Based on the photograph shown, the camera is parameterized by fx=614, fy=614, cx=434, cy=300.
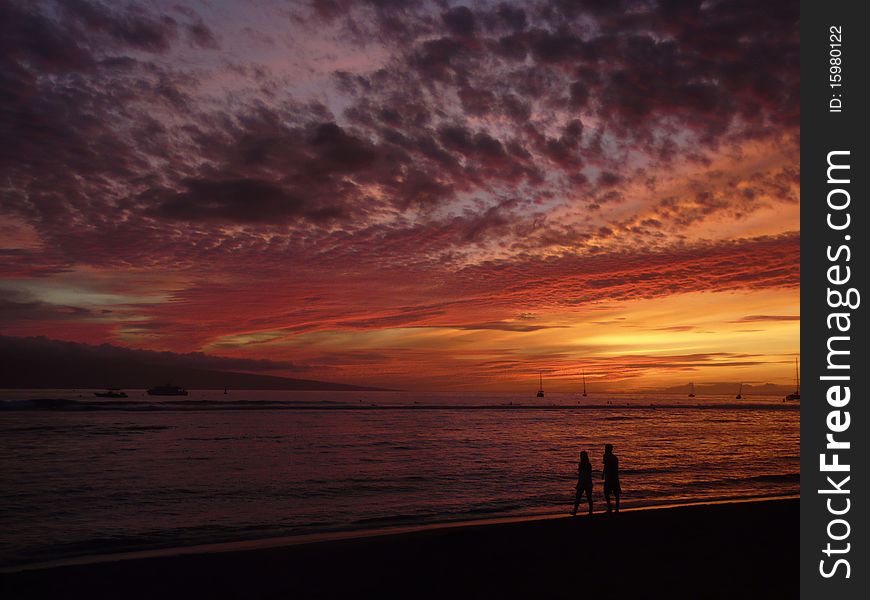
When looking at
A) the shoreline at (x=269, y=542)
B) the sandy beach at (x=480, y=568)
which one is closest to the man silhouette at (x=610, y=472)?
the shoreline at (x=269, y=542)

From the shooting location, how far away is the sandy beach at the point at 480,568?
1199cm

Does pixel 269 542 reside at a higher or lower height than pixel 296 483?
higher

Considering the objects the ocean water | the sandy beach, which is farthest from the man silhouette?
the ocean water

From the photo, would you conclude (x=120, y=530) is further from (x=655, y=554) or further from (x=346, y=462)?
(x=346, y=462)

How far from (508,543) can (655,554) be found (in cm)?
366

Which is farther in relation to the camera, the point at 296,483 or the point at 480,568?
the point at 296,483

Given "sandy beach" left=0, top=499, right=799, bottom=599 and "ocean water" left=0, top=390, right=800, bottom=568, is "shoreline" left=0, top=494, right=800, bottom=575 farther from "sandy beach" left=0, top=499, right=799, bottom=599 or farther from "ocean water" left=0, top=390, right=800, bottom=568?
"sandy beach" left=0, top=499, right=799, bottom=599

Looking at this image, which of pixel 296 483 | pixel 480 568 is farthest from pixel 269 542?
pixel 296 483

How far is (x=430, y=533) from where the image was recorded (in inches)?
695

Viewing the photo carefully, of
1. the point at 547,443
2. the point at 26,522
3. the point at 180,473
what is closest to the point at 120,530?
the point at 26,522

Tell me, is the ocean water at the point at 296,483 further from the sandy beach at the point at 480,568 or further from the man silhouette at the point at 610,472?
the sandy beach at the point at 480,568

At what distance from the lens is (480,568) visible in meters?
13.7

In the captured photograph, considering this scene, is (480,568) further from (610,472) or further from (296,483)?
(296,483)

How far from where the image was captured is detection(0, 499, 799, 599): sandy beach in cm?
1199
